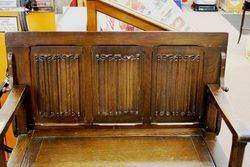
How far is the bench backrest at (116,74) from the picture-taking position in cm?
196

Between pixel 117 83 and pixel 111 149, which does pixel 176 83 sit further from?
pixel 111 149

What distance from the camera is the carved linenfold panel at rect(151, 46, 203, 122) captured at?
6.55 ft

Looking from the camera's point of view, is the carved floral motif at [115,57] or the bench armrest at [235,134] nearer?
the bench armrest at [235,134]

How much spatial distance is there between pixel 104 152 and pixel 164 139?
346 mm

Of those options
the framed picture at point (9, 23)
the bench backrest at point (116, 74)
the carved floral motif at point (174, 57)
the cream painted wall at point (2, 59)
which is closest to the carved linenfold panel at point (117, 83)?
the bench backrest at point (116, 74)

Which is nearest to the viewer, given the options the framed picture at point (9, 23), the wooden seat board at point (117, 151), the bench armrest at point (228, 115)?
the bench armrest at point (228, 115)

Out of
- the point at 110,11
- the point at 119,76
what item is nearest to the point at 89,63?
the point at 119,76

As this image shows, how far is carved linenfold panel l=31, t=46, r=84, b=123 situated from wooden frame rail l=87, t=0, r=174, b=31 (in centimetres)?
25

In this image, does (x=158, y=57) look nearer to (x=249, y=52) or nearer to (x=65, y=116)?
(x=65, y=116)

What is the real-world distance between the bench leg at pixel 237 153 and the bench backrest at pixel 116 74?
526mm

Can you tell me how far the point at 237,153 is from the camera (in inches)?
61.6

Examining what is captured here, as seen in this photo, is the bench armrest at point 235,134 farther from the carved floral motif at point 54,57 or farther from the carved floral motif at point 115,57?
the carved floral motif at point 54,57

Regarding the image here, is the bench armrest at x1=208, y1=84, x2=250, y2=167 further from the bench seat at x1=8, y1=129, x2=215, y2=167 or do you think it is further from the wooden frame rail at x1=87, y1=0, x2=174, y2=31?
the wooden frame rail at x1=87, y1=0, x2=174, y2=31

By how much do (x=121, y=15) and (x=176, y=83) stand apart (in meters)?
0.49
